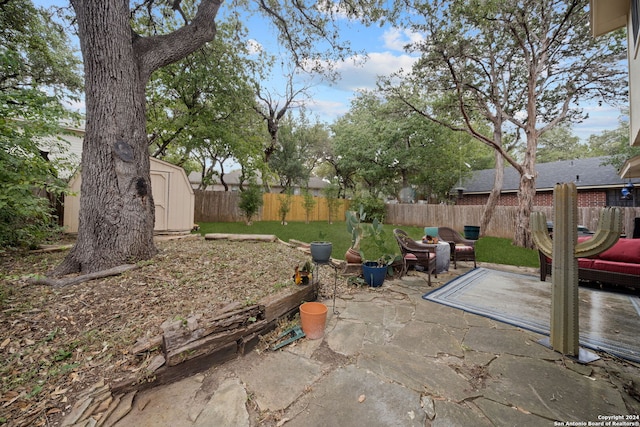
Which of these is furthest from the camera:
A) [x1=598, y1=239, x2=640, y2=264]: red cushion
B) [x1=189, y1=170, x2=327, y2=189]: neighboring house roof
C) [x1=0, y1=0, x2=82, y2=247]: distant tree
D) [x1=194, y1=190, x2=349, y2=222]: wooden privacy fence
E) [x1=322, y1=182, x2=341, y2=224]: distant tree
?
[x1=189, y1=170, x2=327, y2=189]: neighboring house roof

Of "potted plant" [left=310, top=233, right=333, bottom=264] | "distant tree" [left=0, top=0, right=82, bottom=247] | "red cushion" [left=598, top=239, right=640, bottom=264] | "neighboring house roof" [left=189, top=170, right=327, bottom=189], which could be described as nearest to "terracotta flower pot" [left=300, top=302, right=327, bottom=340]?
"potted plant" [left=310, top=233, right=333, bottom=264]

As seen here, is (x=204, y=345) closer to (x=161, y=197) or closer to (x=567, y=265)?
(x=567, y=265)

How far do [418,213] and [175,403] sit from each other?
1391cm

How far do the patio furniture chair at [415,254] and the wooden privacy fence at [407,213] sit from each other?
6.30m

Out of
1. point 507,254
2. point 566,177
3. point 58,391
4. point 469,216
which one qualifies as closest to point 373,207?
point 469,216

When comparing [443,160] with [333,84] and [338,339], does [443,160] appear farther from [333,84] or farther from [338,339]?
[338,339]

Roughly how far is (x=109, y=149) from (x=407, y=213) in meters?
13.7

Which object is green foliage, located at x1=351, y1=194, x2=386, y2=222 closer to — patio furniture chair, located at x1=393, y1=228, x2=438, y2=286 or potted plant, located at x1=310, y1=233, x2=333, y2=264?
patio furniture chair, located at x1=393, y1=228, x2=438, y2=286

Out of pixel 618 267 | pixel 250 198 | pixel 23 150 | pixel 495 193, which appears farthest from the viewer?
pixel 250 198

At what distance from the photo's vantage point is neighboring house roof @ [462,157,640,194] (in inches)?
441

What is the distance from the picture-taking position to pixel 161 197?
658cm

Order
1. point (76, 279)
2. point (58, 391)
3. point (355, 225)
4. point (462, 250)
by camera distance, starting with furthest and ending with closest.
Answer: point (462, 250) < point (355, 225) < point (76, 279) < point (58, 391)

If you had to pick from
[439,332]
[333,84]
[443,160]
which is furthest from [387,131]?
[439,332]

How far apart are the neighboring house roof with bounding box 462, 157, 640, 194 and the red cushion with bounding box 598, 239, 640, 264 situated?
8594 mm
